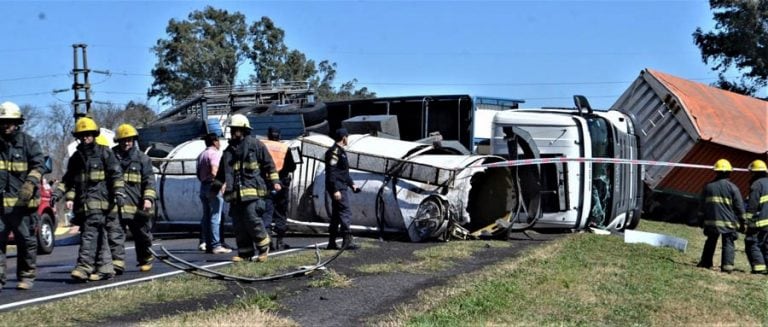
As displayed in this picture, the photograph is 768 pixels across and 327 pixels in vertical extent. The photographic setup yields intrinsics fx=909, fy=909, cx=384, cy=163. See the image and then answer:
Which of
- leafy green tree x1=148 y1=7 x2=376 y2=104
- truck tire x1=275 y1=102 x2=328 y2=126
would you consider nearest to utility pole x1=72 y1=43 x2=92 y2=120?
leafy green tree x1=148 y1=7 x2=376 y2=104

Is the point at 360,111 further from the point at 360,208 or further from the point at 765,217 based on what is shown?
the point at 765,217

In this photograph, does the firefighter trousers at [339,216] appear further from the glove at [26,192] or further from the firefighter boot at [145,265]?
the glove at [26,192]

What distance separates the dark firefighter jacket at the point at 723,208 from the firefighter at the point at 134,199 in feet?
23.5

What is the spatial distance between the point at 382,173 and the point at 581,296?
589 centimetres

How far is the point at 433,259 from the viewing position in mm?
10617

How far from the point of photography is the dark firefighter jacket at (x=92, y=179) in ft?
28.7

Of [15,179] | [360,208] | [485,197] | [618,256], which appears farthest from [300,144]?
[15,179]

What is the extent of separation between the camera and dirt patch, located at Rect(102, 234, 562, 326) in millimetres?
6809

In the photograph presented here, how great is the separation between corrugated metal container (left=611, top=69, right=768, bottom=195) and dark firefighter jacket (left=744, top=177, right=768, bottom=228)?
800 cm

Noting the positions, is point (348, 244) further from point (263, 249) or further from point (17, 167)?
point (17, 167)

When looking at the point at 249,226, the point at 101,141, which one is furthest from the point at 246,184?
the point at 101,141

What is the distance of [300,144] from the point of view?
14352 millimetres

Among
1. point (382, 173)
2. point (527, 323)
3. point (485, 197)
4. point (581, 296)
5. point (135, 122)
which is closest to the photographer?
point (527, 323)

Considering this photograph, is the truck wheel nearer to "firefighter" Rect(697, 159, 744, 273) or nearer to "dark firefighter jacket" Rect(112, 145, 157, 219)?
"dark firefighter jacket" Rect(112, 145, 157, 219)
